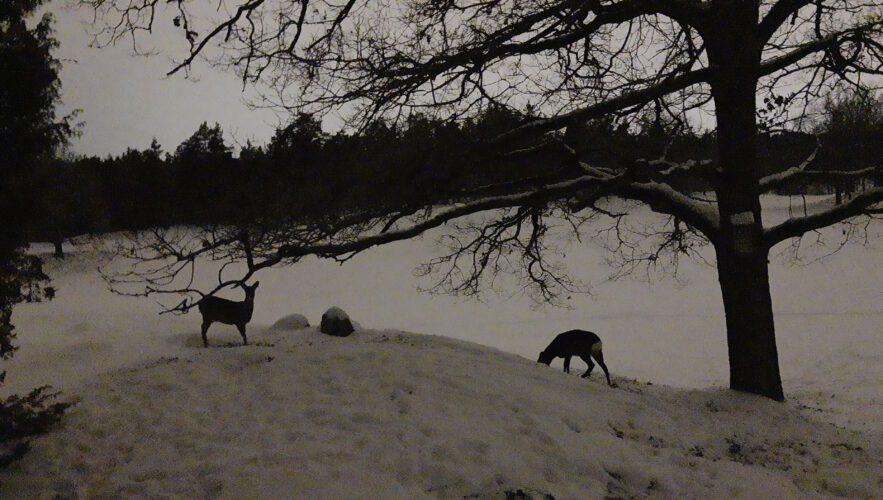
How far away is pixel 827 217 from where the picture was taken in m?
7.73

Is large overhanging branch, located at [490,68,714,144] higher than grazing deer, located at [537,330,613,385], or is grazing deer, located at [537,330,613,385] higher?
large overhanging branch, located at [490,68,714,144]

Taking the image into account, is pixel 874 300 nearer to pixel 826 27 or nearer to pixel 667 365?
pixel 667 365

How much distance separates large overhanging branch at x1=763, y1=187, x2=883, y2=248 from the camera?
7398mm

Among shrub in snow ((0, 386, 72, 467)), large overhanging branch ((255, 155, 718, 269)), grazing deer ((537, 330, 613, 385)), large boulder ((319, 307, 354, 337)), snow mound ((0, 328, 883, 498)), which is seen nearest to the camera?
snow mound ((0, 328, 883, 498))

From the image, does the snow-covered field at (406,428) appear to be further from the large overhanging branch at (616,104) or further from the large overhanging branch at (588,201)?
the large overhanging branch at (616,104)

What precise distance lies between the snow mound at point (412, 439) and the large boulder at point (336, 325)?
4084 mm

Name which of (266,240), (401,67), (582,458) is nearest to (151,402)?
(266,240)

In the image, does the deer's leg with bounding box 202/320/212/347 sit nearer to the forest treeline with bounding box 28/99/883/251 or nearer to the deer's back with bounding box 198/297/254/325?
the deer's back with bounding box 198/297/254/325

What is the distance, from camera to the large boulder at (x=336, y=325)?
11.8 meters

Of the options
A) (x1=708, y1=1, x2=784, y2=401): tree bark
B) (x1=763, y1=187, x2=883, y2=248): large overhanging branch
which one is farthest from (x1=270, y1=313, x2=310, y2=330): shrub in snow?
(x1=763, y1=187, x2=883, y2=248): large overhanging branch

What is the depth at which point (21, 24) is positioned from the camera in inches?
205

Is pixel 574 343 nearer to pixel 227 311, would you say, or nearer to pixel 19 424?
pixel 227 311

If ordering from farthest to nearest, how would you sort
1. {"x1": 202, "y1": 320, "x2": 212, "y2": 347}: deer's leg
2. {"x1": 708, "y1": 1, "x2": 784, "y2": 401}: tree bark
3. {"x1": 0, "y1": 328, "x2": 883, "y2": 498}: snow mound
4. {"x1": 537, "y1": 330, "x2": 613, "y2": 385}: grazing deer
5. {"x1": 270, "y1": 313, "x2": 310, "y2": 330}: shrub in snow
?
1. {"x1": 270, "y1": 313, "x2": 310, "y2": 330}: shrub in snow
2. {"x1": 202, "y1": 320, "x2": 212, "y2": 347}: deer's leg
3. {"x1": 537, "y1": 330, "x2": 613, "y2": 385}: grazing deer
4. {"x1": 708, "y1": 1, "x2": 784, "y2": 401}: tree bark
5. {"x1": 0, "y1": 328, "x2": 883, "y2": 498}: snow mound

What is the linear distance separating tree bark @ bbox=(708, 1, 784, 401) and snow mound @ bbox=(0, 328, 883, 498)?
0.62 meters
